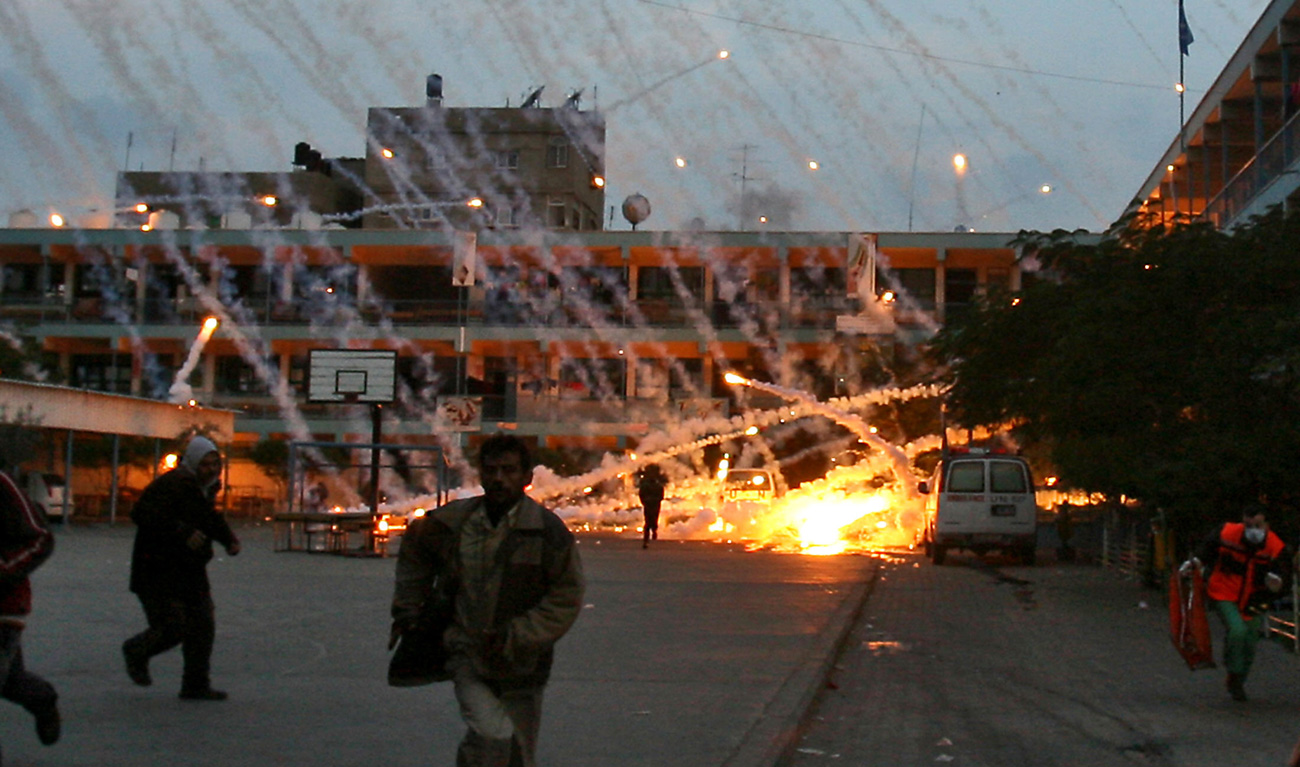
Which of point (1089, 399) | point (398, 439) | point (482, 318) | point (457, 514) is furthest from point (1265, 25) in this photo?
point (398, 439)

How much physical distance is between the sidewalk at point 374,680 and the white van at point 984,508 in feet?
27.4

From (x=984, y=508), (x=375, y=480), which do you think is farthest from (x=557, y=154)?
(x=984, y=508)

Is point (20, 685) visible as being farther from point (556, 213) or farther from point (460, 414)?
point (556, 213)

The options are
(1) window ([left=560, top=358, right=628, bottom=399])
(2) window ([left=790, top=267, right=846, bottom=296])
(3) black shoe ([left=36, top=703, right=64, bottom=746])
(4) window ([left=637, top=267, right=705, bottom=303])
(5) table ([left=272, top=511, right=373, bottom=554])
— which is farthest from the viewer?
(4) window ([left=637, top=267, right=705, bottom=303])

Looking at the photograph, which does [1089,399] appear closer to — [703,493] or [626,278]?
[703,493]

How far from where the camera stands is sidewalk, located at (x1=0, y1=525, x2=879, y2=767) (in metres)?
7.68

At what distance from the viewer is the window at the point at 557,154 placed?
63.3 metres

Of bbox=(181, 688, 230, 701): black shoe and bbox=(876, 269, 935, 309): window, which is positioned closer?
bbox=(181, 688, 230, 701): black shoe

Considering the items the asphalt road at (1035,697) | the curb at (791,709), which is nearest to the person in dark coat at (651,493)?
the asphalt road at (1035,697)

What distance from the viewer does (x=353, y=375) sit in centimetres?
3148

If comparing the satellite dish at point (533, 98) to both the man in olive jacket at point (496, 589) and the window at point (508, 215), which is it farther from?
the man in olive jacket at point (496, 589)

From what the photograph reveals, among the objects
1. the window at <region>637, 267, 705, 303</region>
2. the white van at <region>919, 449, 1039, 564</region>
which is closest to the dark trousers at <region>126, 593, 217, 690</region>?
the white van at <region>919, 449, 1039, 564</region>

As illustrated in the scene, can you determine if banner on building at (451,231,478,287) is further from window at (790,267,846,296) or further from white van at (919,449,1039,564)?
white van at (919,449,1039,564)

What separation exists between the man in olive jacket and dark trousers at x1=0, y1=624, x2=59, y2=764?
91.3 inches
